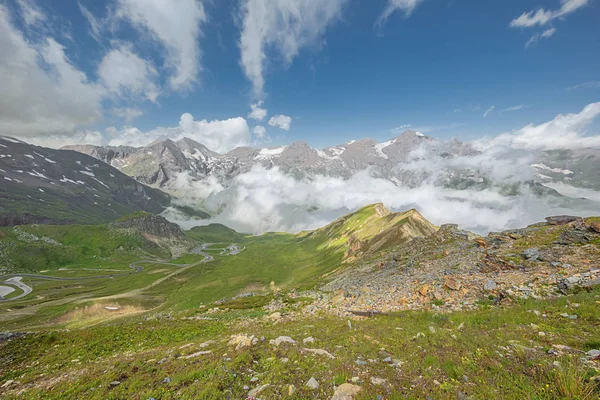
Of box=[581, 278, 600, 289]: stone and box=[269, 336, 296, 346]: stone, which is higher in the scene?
box=[581, 278, 600, 289]: stone

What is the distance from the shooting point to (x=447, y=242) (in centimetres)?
4744

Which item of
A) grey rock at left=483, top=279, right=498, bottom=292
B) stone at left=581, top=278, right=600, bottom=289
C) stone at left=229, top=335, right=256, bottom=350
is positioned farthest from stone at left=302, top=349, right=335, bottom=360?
stone at left=581, top=278, right=600, bottom=289

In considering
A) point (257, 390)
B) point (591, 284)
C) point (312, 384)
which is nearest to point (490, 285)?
point (591, 284)

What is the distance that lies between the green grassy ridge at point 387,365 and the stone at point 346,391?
1.28 feet

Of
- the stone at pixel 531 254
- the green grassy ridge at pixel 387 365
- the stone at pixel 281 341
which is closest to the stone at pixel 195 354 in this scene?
the green grassy ridge at pixel 387 365

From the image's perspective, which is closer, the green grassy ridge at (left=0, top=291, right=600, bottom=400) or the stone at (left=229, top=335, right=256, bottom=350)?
the green grassy ridge at (left=0, top=291, right=600, bottom=400)

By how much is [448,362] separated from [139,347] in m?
27.1

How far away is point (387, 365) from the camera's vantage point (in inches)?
526

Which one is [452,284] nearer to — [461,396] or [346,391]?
[461,396]

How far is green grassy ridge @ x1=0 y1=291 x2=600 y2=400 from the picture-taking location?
35.5 ft

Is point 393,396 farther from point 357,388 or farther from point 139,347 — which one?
point 139,347

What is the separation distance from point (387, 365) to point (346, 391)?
11.9ft

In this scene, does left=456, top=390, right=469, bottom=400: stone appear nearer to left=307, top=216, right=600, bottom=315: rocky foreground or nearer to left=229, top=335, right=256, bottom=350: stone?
left=229, top=335, right=256, bottom=350: stone

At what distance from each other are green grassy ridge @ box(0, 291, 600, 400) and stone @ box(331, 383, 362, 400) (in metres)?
0.39
